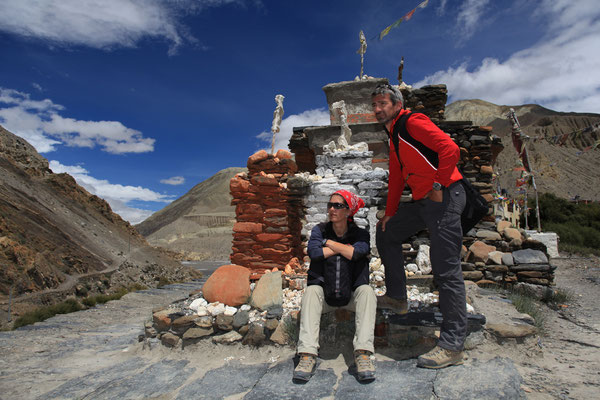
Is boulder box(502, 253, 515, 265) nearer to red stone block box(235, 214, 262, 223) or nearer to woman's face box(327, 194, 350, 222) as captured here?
woman's face box(327, 194, 350, 222)

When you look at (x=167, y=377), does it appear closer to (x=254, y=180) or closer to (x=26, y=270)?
(x=254, y=180)

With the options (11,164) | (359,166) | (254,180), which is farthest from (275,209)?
(11,164)

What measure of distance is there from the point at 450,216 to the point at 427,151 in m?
0.55

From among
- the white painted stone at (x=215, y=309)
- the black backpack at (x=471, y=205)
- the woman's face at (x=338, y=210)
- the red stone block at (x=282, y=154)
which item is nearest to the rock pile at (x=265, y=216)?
the red stone block at (x=282, y=154)

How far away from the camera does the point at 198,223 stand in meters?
77.1

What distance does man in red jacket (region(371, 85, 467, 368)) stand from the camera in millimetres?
2648

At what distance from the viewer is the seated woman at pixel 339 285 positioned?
2.72 meters

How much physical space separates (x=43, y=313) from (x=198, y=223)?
233 feet

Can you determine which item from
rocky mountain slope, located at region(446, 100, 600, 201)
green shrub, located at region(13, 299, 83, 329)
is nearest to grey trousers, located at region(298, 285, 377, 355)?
green shrub, located at region(13, 299, 83, 329)

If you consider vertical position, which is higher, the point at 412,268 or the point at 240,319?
the point at 412,268

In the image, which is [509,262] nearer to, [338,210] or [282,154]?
[338,210]

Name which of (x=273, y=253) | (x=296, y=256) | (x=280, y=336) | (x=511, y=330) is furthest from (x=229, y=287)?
(x=511, y=330)

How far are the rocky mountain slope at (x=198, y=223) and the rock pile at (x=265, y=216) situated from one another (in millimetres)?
36400

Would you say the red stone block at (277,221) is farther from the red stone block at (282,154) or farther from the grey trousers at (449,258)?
the grey trousers at (449,258)
